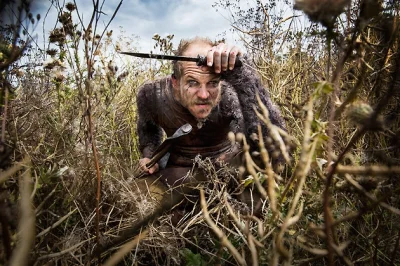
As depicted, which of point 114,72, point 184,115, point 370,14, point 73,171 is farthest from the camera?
point 184,115

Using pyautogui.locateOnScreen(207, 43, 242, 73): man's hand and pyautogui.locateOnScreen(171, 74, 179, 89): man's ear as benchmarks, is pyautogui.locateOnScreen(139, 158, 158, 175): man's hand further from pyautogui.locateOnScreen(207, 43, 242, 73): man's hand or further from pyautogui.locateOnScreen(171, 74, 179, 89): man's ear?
pyautogui.locateOnScreen(207, 43, 242, 73): man's hand

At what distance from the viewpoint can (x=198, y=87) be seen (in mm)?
2912

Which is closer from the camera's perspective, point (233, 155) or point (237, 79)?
point (237, 79)

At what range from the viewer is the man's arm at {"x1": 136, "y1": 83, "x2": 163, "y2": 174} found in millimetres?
3404

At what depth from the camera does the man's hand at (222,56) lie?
96.5 inches

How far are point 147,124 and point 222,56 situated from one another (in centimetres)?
129

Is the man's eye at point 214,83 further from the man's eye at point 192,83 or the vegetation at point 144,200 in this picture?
the vegetation at point 144,200

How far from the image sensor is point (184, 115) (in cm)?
319

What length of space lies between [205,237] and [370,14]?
5.98 feet

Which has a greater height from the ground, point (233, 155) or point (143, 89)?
point (143, 89)

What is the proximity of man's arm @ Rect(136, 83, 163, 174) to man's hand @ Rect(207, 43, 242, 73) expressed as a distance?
3.35 ft

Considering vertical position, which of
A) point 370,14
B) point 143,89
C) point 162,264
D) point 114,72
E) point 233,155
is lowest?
point 162,264

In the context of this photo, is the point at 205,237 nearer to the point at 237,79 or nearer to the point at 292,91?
the point at 237,79

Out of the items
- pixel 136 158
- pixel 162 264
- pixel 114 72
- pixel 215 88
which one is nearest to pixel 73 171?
pixel 114 72
